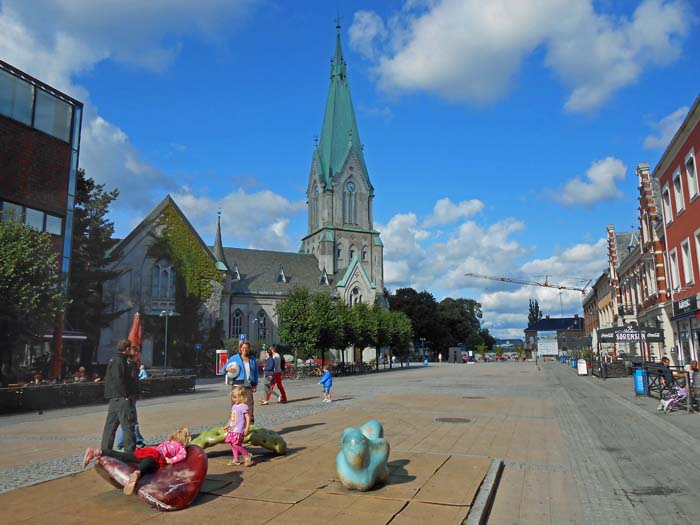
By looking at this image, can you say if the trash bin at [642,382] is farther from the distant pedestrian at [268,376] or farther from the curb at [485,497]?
the curb at [485,497]

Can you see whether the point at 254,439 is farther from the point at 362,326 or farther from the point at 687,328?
the point at 362,326

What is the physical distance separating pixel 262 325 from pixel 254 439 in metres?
59.4

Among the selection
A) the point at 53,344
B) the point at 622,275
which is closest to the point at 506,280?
the point at 622,275

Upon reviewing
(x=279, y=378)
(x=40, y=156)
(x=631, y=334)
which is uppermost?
(x=40, y=156)

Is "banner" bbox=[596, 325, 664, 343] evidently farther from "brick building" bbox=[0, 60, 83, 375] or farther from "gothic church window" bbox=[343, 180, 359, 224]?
"gothic church window" bbox=[343, 180, 359, 224]

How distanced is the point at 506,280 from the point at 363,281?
10010 centimetres

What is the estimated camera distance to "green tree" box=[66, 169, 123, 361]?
41781 mm

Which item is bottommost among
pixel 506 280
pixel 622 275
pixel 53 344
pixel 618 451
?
pixel 618 451

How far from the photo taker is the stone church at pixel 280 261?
50094 millimetres

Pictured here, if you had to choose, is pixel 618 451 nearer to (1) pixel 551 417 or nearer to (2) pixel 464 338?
(1) pixel 551 417

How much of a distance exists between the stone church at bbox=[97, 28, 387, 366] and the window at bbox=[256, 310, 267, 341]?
12cm

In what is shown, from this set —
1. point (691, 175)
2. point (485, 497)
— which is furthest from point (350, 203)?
point (485, 497)

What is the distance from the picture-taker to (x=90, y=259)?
44875mm

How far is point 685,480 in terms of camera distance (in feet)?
25.1
